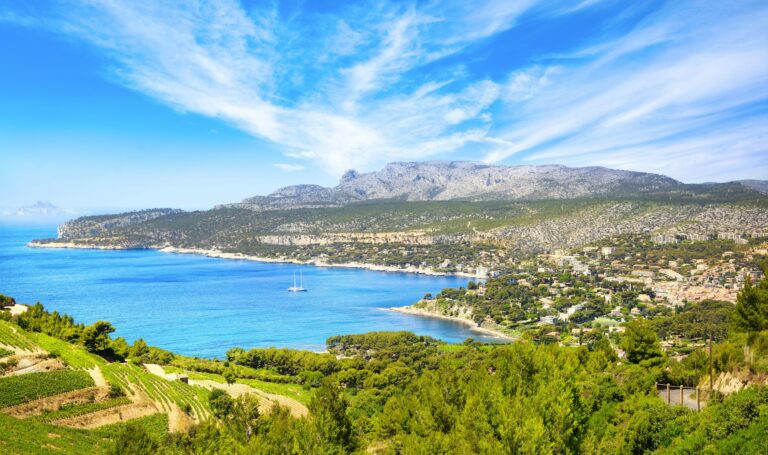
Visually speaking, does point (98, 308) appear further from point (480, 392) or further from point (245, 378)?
point (480, 392)

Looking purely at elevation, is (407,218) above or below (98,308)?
above

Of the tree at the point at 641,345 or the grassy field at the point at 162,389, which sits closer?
the grassy field at the point at 162,389

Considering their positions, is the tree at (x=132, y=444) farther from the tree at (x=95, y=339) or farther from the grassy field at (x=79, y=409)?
the tree at (x=95, y=339)

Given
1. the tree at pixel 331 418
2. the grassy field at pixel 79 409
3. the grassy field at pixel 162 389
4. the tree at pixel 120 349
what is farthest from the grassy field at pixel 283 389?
the tree at pixel 331 418

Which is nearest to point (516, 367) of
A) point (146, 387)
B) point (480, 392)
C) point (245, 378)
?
point (480, 392)

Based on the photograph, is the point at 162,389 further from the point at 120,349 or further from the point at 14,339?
the point at 120,349

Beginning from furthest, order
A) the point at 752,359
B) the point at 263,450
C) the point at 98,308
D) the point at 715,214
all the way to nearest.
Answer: the point at 715,214, the point at 98,308, the point at 752,359, the point at 263,450

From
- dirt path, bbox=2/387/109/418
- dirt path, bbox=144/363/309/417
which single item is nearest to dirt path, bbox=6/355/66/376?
dirt path, bbox=2/387/109/418
